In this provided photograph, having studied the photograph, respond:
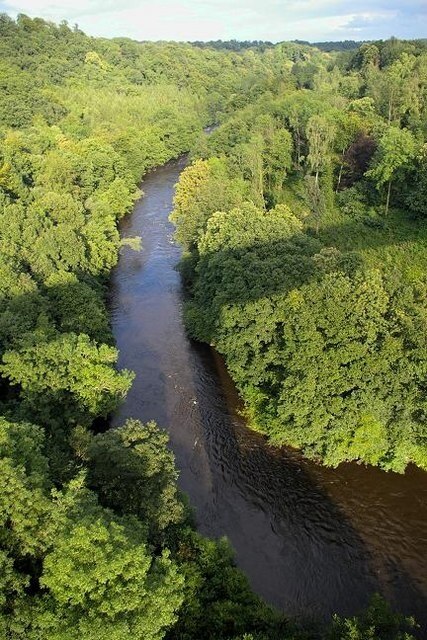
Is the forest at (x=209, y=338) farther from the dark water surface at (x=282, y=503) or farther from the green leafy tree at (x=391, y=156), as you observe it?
the dark water surface at (x=282, y=503)

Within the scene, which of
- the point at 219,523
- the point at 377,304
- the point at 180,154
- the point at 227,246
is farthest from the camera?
the point at 180,154

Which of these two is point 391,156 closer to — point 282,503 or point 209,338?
point 209,338

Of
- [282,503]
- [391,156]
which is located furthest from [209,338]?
[391,156]

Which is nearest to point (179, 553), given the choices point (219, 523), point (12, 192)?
point (219, 523)

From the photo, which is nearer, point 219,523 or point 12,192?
point 219,523

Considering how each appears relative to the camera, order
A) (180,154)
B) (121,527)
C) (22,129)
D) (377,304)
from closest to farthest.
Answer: (121,527)
(377,304)
(22,129)
(180,154)

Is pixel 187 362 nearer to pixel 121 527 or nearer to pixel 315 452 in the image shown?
pixel 315 452

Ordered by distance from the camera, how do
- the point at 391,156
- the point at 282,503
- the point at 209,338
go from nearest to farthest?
the point at 282,503, the point at 209,338, the point at 391,156

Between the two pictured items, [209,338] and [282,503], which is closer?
[282,503]

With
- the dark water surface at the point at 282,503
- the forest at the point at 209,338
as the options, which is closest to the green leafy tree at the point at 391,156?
the forest at the point at 209,338
